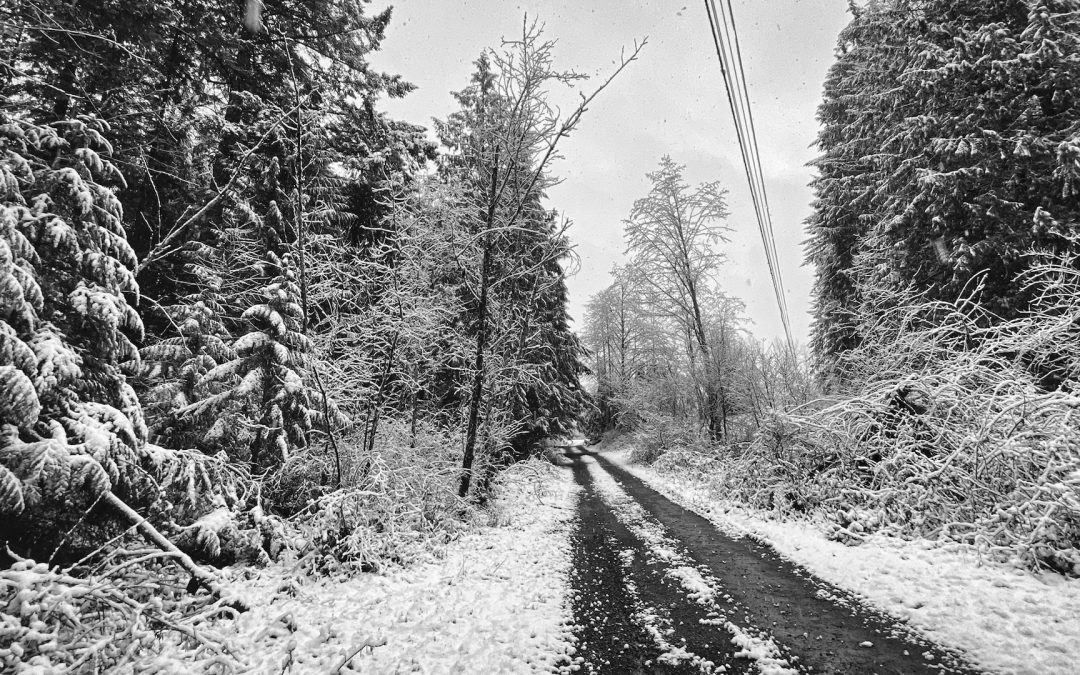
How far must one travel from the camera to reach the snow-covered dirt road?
3.06m

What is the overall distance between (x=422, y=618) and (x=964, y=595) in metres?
5.23

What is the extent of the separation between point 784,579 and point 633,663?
2.60 m

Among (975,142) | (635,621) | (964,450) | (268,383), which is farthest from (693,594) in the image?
(975,142)

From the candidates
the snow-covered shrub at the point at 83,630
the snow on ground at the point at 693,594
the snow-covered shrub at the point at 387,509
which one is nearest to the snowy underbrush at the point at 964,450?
the snow on ground at the point at 693,594

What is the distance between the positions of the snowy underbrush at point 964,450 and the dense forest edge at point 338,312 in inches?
2.0

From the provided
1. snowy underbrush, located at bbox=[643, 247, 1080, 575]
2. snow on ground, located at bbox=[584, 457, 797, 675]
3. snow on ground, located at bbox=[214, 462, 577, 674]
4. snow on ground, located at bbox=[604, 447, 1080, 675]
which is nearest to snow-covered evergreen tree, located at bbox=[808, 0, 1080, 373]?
snowy underbrush, located at bbox=[643, 247, 1080, 575]

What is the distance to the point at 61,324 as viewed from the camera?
3.46 meters

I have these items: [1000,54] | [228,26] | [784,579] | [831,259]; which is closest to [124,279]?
[228,26]

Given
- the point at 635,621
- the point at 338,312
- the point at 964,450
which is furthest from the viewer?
the point at 338,312

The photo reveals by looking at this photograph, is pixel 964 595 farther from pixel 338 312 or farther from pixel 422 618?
pixel 338 312

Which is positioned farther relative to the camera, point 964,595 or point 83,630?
point 964,595

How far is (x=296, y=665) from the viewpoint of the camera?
3256 mm

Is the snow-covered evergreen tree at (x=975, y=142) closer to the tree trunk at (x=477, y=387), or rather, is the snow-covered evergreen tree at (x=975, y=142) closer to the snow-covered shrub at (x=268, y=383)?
the tree trunk at (x=477, y=387)

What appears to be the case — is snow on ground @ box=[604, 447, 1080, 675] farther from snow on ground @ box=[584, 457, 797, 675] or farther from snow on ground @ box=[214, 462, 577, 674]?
snow on ground @ box=[214, 462, 577, 674]
